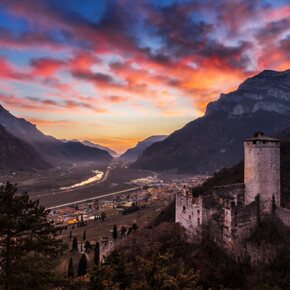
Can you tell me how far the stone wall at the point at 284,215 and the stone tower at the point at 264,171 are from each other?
905 mm

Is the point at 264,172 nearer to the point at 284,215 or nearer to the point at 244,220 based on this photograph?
the point at 284,215

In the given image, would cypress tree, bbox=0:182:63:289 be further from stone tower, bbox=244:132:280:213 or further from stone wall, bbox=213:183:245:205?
stone tower, bbox=244:132:280:213

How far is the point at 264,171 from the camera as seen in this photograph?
89.8 feet

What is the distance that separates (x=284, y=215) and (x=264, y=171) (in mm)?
5607

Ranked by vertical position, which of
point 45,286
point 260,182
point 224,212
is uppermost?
point 260,182

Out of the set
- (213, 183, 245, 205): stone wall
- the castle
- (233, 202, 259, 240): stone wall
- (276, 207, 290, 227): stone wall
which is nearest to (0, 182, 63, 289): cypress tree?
the castle

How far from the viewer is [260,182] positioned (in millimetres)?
27359

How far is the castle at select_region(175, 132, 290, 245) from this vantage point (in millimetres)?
25375

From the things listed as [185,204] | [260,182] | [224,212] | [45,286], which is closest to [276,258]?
[224,212]

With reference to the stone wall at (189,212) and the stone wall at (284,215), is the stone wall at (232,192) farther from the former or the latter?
the stone wall at (284,215)

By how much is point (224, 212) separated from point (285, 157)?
235 ft

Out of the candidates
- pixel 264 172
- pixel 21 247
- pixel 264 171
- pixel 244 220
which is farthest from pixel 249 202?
pixel 21 247

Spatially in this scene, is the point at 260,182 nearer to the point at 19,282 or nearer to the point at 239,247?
the point at 239,247

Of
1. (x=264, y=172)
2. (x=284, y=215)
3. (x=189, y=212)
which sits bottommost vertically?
(x=189, y=212)
